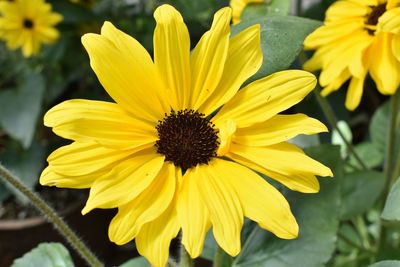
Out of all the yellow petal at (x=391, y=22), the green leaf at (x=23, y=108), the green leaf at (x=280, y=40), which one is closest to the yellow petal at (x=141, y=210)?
the green leaf at (x=280, y=40)

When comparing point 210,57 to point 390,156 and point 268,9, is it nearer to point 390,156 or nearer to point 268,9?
point 268,9

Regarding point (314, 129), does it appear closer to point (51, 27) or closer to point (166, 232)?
point (166, 232)

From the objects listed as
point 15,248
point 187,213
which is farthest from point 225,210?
point 15,248

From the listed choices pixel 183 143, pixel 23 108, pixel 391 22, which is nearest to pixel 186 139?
pixel 183 143

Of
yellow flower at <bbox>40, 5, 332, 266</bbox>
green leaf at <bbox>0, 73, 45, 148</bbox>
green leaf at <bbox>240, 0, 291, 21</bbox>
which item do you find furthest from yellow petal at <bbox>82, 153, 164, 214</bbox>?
green leaf at <bbox>0, 73, 45, 148</bbox>

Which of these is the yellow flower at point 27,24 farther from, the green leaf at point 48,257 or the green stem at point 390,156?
the green stem at point 390,156

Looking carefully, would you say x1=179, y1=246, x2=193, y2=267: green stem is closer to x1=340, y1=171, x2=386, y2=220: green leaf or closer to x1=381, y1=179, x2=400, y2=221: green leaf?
x1=381, y1=179, x2=400, y2=221: green leaf
